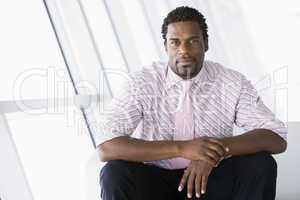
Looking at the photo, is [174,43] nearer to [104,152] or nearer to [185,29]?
[185,29]

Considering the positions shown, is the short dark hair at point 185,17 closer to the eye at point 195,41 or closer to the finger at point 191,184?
the eye at point 195,41

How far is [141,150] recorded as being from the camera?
1.33 metres

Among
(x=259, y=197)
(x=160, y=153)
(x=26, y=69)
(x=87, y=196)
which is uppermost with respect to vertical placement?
(x=26, y=69)

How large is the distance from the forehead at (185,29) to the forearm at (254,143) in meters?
0.42

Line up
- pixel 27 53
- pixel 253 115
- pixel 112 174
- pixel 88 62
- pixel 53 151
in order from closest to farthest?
pixel 112 174 → pixel 253 115 → pixel 27 53 → pixel 53 151 → pixel 88 62

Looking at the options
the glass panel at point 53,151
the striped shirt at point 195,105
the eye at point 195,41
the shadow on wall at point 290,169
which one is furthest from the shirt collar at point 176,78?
the shadow on wall at point 290,169

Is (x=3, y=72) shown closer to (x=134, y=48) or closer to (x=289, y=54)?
(x=134, y=48)

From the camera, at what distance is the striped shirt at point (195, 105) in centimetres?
148

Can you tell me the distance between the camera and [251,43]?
3.05 meters

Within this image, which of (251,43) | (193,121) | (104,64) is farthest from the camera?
(251,43)

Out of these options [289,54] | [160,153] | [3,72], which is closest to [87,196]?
[160,153]

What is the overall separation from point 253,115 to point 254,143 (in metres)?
0.16

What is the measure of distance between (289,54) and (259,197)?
1.82 meters

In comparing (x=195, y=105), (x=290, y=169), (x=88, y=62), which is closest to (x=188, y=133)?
(x=195, y=105)
